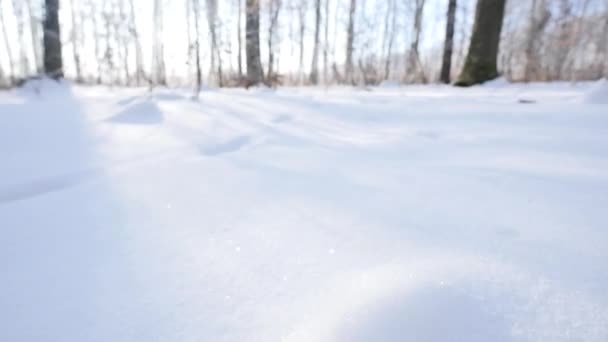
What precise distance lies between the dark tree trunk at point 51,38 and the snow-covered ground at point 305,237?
4.53 m

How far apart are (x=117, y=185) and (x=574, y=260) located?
88 cm

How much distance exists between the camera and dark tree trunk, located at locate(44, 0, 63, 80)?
4.86 m

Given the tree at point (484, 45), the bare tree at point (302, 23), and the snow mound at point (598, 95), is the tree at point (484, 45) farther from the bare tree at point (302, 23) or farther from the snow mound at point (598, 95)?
the bare tree at point (302, 23)

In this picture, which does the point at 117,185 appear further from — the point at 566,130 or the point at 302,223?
the point at 566,130

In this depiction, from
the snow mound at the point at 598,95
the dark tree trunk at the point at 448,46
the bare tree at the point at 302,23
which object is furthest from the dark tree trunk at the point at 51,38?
the bare tree at the point at 302,23

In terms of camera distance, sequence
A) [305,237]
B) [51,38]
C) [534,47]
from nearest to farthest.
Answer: [305,237] < [51,38] < [534,47]

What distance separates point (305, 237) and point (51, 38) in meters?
5.78

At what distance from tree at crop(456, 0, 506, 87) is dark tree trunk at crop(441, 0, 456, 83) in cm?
229

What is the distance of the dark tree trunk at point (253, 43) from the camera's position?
208 inches

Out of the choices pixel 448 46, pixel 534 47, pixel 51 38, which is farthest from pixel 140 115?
pixel 534 47

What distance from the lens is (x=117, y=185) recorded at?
86cm

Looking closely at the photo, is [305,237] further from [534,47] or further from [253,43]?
[534,47]

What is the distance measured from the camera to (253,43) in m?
5.49

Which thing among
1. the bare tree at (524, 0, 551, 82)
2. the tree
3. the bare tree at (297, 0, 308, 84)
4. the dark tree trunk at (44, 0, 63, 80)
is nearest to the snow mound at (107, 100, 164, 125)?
the tree
